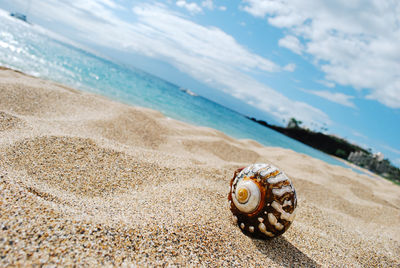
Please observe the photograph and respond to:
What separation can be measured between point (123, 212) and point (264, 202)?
49.5 inches

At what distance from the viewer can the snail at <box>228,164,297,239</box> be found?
2.05m

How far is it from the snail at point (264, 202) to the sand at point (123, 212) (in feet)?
0.61

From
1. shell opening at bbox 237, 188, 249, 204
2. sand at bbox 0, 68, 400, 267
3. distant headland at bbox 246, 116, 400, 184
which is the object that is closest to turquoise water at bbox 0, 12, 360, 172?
sand at bbox 0, 68, 400, 267

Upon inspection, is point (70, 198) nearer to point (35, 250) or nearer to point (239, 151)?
point (35, 250)

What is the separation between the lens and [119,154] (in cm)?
337

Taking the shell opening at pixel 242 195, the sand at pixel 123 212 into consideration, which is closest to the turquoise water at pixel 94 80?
the sand at pixel 123 212

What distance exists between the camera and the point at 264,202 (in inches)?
80.7

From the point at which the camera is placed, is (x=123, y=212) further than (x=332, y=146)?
No

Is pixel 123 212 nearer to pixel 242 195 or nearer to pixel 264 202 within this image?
pixel 242 195

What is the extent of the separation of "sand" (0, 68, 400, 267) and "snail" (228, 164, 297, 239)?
186mm

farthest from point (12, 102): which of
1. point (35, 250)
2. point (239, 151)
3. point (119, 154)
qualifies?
point (239, 151)

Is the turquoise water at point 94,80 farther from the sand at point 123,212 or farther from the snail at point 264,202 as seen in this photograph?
the snail at point 264,202

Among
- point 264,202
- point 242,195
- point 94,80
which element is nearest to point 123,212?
point 242,195

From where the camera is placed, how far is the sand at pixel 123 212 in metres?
1.50
